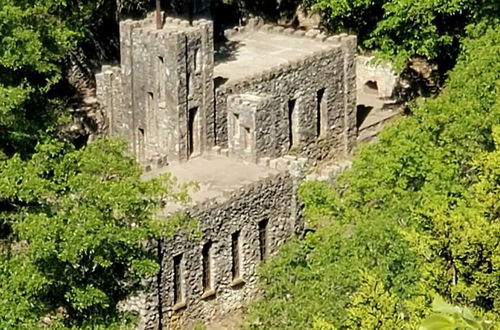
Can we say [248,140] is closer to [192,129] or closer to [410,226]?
[192,129]

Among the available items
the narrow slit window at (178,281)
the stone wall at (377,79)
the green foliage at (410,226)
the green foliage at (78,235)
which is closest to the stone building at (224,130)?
the narrow slit window at (178,281)

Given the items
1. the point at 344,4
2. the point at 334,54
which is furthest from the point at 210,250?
the point at 344,4

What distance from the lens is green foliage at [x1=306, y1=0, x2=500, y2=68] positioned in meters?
60.6

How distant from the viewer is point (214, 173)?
5016cm

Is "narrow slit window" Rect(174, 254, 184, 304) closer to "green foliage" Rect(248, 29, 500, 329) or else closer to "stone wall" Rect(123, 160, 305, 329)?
"stone wall" Rect(123, 160, 305, 329)

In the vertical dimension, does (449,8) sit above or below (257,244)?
above

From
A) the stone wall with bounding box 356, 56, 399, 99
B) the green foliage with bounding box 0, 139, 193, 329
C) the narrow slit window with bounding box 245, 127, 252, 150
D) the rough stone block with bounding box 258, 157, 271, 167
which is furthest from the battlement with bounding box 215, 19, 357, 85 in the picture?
the green foliage with bounding box 0, 139, 193, 329

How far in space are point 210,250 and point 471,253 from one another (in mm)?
16790

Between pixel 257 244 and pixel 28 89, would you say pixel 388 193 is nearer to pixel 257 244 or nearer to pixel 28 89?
pixel 257 244

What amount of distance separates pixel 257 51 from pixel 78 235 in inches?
931

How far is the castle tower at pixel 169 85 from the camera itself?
2021 inches

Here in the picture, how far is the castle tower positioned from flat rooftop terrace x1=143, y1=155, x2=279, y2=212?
66 cm

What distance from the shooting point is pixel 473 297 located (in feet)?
103

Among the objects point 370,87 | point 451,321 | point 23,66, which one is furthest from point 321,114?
point 451,321
